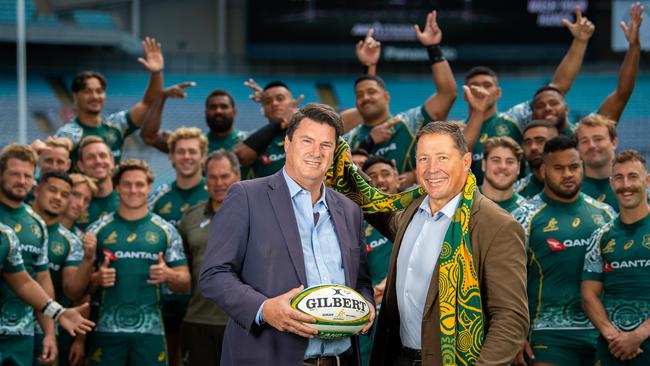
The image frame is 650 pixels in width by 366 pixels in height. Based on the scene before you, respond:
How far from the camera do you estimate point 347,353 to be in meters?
4.04

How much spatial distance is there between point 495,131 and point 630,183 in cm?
243

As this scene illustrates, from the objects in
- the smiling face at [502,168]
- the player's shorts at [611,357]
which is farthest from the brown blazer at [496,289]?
the smiling face at [502,168]

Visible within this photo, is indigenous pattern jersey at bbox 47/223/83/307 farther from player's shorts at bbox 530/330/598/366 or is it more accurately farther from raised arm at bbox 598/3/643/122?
raised arm at bbox 598/3/643/122

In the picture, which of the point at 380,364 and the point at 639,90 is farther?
the point at 639,90

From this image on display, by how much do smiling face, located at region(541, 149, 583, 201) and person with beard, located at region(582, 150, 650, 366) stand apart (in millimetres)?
373

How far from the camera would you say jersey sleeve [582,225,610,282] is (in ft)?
19.2

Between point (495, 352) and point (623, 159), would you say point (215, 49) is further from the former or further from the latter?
point (495, 352)

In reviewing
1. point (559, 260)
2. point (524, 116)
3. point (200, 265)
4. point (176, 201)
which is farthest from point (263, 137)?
point (559, 260)

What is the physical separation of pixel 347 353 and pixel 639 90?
23904 millimetres

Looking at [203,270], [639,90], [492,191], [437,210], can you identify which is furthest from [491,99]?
[639,90]

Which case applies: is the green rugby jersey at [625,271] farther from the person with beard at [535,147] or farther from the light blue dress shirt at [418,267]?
the light blue dress shirt at [418,267]

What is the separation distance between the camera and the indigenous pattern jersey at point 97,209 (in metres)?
7.75

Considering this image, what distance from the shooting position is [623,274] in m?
5.78

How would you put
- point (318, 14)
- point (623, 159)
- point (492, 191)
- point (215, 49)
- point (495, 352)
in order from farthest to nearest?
point (215, 49) < point (318, 14) < point (492, 191) < point (623, 159) < point (495, 352)
